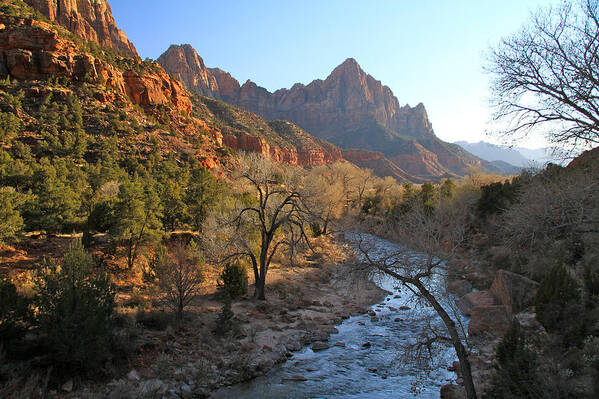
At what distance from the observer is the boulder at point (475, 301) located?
13031 millimetres

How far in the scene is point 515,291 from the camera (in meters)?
12.7

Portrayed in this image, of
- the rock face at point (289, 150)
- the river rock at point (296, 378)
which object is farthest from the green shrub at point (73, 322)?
the rock face at point (289, 150)

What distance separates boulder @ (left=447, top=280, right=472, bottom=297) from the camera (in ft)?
52.3

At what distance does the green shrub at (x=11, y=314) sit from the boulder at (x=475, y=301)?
15.0 meters

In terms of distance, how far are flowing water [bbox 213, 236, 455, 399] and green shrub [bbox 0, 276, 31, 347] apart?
16.3ft

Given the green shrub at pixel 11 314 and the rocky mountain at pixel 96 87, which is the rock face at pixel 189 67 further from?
the green shrub at pixel 11 314

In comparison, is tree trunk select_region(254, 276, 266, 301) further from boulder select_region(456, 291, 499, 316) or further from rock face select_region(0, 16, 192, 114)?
rock face select_region(0, 16, 192, 114)

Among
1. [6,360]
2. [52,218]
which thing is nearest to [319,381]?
[6,360]

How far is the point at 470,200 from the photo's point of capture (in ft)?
94.7

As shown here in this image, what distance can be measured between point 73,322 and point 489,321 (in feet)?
41.6

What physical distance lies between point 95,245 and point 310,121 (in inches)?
6899

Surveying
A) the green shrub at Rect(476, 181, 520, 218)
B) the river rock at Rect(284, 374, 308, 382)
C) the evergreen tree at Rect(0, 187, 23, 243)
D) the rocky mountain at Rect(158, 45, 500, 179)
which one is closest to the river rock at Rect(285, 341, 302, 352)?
the river rock at Rect(284, 374, 308, 382)

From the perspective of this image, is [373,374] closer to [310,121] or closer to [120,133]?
[120,133]

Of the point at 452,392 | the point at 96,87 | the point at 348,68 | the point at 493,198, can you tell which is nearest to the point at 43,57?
the point at 96,87
